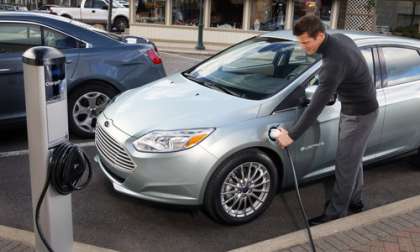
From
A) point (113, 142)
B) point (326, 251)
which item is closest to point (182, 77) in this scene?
point (113, 142)

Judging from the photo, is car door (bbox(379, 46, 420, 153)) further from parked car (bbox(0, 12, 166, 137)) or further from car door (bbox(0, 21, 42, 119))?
car door (bbox(0, 21, 42, 119))

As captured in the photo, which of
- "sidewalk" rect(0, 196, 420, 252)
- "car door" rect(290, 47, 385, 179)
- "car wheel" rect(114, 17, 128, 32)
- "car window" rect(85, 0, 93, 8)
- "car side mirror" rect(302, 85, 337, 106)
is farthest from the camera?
"car window" rect(85, 0, 93, 8)

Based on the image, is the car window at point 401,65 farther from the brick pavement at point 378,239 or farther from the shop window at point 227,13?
the shop window at point 227,13

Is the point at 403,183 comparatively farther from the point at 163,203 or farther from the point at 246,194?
the point at 163,203

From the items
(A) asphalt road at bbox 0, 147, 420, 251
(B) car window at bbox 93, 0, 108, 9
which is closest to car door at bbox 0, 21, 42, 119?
(A) asphalt road at bbox 0, 147, 420, 251

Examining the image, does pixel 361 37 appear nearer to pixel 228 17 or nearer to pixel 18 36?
pixel 18 36

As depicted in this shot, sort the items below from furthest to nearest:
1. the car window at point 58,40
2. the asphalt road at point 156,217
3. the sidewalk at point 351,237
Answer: the car window at point 58,40 < the asphalt road at point 156,217 < the sidewalk at point 351,237

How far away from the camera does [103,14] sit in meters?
25.9

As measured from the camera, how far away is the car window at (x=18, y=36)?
5.50 m

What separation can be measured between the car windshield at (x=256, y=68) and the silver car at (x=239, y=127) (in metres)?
0.01

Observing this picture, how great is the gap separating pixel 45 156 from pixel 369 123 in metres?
2.36

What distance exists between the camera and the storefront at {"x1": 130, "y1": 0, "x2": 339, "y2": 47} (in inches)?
695

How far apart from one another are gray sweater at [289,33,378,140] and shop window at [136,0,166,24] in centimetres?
1514

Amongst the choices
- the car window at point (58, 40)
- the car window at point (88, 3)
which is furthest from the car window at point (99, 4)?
the car window at point (58, 40)
